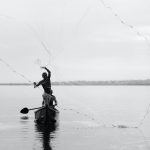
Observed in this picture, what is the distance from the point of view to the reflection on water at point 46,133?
83.2 ft

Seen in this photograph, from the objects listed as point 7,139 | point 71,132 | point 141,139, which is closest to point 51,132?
point 71,132

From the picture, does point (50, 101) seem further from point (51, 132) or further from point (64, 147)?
point (64, 147)

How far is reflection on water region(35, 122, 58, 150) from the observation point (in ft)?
83.2

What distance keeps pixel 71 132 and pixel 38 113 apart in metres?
5.42

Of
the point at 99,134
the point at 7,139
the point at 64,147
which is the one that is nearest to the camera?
the point at 64,147

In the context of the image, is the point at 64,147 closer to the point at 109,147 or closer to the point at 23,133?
the point at 109,147

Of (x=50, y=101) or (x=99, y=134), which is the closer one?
(x=99, y=134)

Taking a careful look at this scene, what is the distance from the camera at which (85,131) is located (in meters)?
33.2

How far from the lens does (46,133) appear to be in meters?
30.7

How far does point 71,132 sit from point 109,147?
759cm

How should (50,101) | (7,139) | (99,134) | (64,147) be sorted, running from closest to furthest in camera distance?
(64,147) < (7,139) < (99,134) < (50,101)

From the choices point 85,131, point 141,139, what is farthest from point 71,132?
point 141,139

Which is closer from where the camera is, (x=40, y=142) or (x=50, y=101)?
(x=40, y=142)

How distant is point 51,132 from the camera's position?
3148cm
